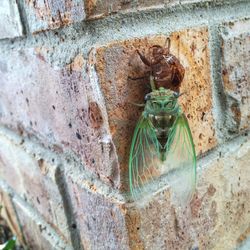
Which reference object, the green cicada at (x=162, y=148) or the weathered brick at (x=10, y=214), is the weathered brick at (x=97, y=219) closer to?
the green cicada at (x=162, y=148)

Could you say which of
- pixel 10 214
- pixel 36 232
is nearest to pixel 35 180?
pixel 36 232

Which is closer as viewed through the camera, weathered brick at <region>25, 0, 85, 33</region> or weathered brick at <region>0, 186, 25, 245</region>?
weathered brick at <region>25, 0, 85, 33</region>

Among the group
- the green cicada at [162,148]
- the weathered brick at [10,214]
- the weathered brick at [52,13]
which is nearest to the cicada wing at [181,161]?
the green cicada at [162,148]

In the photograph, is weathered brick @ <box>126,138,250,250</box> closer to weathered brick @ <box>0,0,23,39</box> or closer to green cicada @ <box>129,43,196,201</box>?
green cicada @ <box>129,43,196,201</box>

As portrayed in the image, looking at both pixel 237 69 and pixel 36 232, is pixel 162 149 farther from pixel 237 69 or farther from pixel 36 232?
pixel 36 232

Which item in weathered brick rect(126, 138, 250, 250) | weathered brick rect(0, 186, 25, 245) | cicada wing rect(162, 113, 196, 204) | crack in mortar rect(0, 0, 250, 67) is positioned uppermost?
crack in mortar rect(0, 0, 250, 67)

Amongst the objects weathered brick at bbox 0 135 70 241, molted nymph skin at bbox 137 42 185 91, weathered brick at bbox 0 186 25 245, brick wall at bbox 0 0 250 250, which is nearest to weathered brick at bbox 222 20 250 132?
brick wall at bbox 0 0 250 250

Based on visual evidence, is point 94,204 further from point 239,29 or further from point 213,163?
point 239,29
